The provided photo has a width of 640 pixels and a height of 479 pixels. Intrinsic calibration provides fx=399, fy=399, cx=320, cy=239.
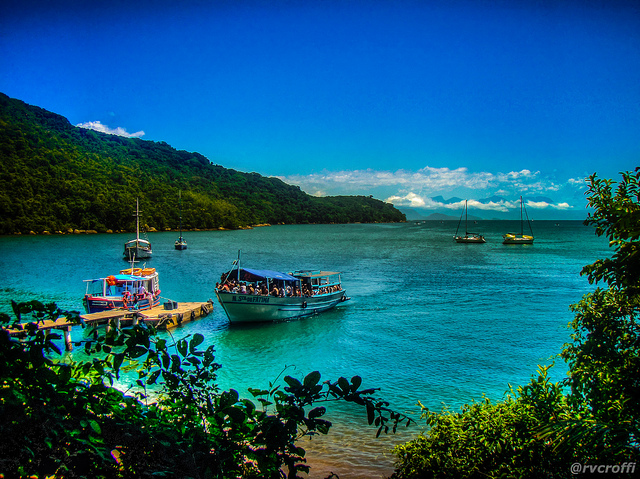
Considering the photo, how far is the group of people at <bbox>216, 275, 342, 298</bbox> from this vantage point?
27.6m

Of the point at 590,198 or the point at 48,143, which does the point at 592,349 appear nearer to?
the point at 590,198

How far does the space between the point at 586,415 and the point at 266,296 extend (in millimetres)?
22720

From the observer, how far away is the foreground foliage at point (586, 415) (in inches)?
203

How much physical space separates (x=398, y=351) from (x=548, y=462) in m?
17.5

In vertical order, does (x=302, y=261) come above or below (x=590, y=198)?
below

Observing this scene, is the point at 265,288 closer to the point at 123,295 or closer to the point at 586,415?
the point at 123,295

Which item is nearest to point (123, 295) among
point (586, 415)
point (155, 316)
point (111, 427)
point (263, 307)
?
point (155, 316)

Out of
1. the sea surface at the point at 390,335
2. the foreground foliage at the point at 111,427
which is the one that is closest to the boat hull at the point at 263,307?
the sea surface at the point at 390,335

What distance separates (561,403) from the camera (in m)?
7.34

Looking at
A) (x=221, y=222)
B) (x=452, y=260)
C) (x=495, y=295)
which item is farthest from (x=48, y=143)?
(x=495, y=295)

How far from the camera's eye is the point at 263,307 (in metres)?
27.9

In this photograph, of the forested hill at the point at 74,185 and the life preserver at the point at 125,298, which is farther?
the forested hill at the point at 74,185

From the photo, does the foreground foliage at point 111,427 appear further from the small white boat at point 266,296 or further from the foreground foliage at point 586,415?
the small white boat at point 266,296

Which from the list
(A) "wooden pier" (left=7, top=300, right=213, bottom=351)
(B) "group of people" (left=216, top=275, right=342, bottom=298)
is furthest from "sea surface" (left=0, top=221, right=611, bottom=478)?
(B) "group of people" (left=216, top=275, right=342, bottom=298)
